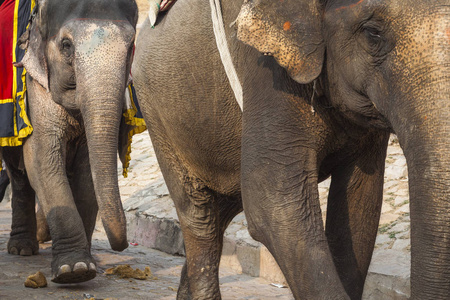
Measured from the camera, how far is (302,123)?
271 centimetres

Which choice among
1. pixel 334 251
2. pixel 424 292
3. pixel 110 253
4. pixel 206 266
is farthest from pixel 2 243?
pixel 424 292

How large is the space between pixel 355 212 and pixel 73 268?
2.04 m

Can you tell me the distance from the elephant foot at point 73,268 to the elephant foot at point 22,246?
1.03 metres

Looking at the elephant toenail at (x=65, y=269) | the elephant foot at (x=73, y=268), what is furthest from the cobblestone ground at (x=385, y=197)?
the elephant toenail at (x=65, y=269)

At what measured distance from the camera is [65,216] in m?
4.78

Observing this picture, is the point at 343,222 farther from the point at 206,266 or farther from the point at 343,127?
the point at 206,266

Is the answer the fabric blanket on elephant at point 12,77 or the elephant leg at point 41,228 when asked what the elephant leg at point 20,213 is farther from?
the fabric blanket on elephant at point 12,77

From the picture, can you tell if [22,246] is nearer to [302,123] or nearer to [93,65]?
[93,65]

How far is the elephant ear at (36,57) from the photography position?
499 centimetres

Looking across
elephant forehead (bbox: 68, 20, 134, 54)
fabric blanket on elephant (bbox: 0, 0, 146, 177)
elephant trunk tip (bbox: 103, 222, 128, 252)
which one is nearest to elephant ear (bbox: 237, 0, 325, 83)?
elephant trunk tip (bbox: 103, 222, 128, 252)

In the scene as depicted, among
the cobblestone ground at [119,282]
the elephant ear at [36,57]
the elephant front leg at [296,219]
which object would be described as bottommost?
the cobblestone ground at [119,282]

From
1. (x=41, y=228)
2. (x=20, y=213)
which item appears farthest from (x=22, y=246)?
(x=41, y=228)

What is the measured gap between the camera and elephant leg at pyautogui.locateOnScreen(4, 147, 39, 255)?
5.70 meters

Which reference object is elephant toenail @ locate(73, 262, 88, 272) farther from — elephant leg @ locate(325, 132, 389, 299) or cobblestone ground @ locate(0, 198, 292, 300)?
elephant leg @ locate(325, 132, 389, 299)
